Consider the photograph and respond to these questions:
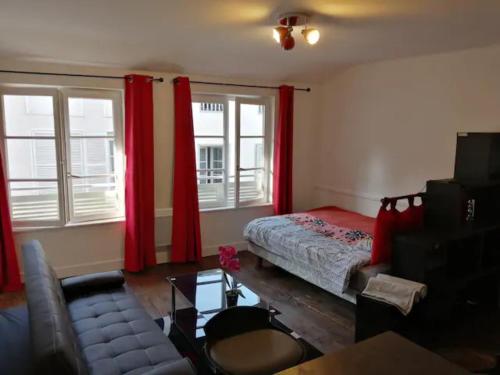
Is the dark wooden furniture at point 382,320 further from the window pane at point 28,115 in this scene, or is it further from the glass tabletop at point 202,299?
the window pane at point 28,115

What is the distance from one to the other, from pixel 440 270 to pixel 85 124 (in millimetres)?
3405

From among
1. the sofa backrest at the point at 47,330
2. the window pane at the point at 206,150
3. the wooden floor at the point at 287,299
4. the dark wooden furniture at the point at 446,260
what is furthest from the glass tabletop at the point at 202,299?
the window pane at the point at 206,150

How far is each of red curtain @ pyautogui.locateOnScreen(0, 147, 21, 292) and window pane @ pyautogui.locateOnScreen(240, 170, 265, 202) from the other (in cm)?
247

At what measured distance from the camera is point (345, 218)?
4.40 metres

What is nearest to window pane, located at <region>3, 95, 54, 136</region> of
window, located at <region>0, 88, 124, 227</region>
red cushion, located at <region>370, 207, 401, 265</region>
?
window, located at <region>0, 88, 124, 227</region>

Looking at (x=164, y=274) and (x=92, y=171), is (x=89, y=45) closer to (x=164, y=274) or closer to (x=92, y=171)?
(x=92, y=171)

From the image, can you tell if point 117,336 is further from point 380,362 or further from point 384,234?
point 384,234

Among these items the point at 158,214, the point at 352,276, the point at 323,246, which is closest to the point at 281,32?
the point at 323,246

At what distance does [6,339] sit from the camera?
208 centimetres

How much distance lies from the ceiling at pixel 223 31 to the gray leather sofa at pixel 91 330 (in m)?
1.66

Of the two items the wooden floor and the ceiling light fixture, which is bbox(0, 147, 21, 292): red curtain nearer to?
the wooden floor

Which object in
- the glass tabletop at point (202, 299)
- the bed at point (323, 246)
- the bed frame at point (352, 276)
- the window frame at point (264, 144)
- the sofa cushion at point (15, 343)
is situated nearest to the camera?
Result: the sofa cushion at point (15, 343)

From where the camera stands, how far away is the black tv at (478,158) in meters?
3.04

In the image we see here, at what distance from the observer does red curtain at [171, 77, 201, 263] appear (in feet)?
13.8
